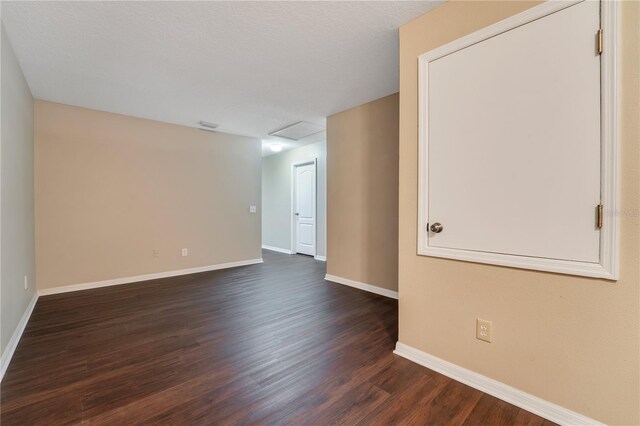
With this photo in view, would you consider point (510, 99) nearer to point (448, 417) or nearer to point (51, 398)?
point (448, 417)

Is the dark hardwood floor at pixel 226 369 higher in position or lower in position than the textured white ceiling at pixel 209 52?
lower

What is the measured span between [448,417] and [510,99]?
182 centimetres

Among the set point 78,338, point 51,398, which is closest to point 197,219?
point 78,338

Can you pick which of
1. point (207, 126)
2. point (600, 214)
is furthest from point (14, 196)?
point (600, 214)

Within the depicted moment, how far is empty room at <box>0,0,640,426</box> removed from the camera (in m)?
1.39

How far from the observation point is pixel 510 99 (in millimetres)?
1615

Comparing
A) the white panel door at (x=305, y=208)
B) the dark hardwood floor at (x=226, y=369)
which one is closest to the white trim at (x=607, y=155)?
the dark hardwood floor at (x=226, y=369)

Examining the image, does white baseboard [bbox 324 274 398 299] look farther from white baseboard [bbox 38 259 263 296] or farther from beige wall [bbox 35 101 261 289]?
beige wall [bbox 35 101 261 289]

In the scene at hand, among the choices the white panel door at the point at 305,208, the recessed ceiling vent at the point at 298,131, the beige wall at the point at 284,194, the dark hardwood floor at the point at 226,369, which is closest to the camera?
the dark hardwood floor at the point at 226,369

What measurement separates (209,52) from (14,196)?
2.06m

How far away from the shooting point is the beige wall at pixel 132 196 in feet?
11.7

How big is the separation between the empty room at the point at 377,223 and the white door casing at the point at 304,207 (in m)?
2.53

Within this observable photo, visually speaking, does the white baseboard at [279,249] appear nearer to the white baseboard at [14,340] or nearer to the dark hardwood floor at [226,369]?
the dark hardwood floor at [226,369]

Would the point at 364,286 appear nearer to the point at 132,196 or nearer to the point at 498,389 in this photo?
the point at 498,389
